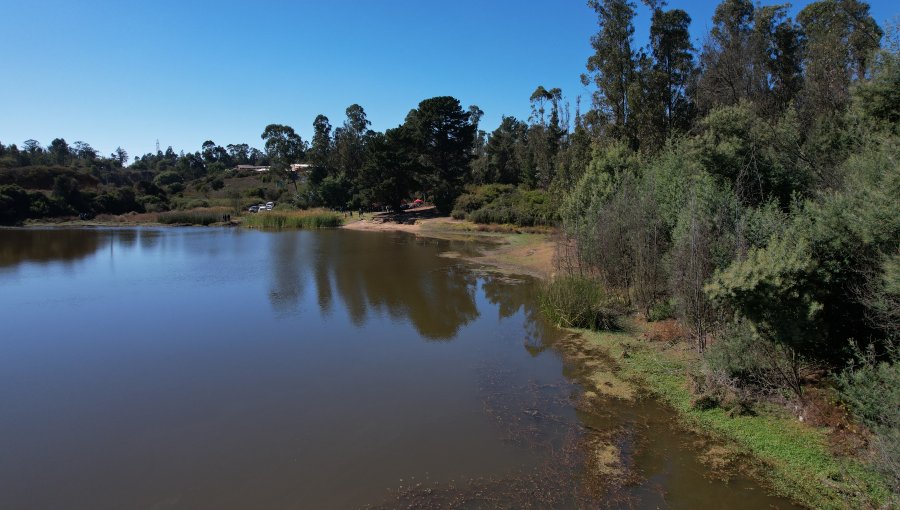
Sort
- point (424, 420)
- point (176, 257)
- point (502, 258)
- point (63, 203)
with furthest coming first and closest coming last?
1. point (63, 203)
2. point (176, 257)
3. point (502, 258)
4. point (424, 420)

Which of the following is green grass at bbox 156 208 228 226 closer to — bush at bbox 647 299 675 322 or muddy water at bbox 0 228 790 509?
muddy water at bbox 0 228 790 509

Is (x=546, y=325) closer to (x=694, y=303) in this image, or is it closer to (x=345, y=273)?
(x=694, y=303)

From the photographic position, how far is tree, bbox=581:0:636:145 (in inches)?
974

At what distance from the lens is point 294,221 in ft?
158

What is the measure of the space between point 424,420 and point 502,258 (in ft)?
61.4

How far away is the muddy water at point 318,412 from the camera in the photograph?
6.50m

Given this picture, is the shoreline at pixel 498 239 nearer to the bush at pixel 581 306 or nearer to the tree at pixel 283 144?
the bush at pixel 581 306

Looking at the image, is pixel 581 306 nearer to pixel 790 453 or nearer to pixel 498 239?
pixel 790 453

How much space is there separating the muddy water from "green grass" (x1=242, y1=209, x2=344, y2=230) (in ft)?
97.6

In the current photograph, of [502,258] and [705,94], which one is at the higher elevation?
[705,94]

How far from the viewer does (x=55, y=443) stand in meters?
7.81

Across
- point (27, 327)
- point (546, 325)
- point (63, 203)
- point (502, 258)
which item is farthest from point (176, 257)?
point (63, 203)

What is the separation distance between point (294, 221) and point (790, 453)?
152 feet

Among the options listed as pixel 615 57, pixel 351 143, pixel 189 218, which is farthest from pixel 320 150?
pixel 615 57
